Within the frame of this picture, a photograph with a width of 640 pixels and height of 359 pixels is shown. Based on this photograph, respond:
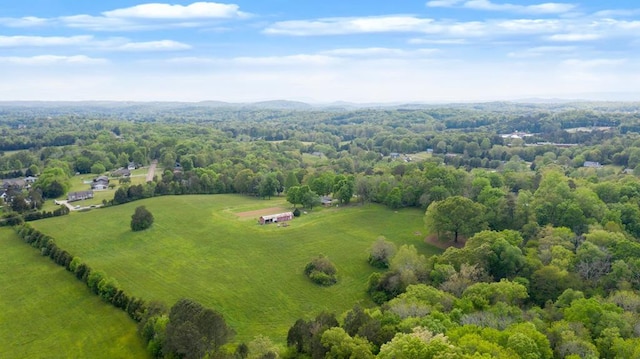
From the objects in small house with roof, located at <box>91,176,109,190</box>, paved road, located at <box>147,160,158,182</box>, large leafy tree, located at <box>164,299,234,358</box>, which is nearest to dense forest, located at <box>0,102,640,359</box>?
large leafy tree, located at <box>164,299,234,358</box>

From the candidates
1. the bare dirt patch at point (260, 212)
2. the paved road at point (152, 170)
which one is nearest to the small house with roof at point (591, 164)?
the bare dirt patch at point (260, 212)

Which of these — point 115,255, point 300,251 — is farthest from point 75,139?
point 300,251

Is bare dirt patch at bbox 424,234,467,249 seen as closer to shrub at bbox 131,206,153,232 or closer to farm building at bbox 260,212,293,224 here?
farm building at bbox 260,212,293,224

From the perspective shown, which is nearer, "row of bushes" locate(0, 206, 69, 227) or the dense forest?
the dense forest

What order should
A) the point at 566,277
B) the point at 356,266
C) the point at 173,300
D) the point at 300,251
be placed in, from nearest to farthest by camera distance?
the point at 566,277 < the point at 173,300 < the point at 356,266 < the point at 300,251

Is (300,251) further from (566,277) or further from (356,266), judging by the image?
(566,277)

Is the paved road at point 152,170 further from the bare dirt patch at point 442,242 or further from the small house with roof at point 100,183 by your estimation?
the bare dirt patch at point 442,242

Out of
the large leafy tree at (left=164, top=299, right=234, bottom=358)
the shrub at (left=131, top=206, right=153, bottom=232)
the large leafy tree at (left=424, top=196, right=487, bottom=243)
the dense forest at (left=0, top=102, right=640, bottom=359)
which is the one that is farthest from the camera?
the shrub at (left=131, top=206, right=153, bottom=232)
